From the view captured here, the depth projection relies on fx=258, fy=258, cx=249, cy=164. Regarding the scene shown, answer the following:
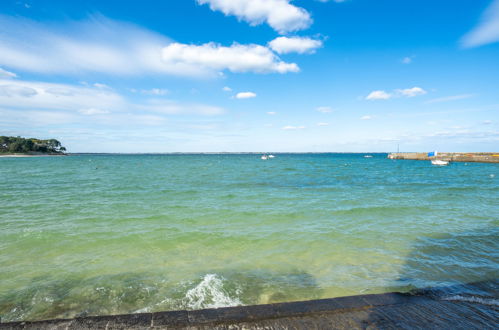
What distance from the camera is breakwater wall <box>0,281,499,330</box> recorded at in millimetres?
3939

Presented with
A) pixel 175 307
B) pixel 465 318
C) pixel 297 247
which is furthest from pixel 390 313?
pixel 297 247

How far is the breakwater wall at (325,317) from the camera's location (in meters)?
3.94

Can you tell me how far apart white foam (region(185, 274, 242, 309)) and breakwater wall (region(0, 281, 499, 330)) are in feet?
3.84

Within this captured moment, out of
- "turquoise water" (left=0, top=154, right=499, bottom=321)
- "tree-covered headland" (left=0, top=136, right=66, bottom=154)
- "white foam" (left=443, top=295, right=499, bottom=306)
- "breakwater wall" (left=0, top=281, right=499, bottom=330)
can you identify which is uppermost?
"tree-covered headland" (left=0, top=136, right=66, bottom=154)

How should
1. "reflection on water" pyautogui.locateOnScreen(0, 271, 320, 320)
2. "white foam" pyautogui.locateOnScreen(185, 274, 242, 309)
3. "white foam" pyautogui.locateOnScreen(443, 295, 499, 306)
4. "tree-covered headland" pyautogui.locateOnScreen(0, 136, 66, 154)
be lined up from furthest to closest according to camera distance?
"tree-covered headland" pyautogui.locateOnScreen(0, 136, 66, 154)
"white foam" pyautogui.locateOnScreen(185, 274, 242, 309)
"reflection on water" pyautogui.locateOnScreen(0, 271, 320, 320)
"white foam" pyautogui.locateOnScreen(443, 295, 499, 306)

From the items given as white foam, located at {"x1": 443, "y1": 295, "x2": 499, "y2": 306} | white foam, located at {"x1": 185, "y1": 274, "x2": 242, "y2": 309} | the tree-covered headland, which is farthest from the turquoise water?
the tree-covered headland

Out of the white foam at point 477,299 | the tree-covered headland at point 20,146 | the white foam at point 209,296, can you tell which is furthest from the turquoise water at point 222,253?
the tree-covered headland at point 20,146

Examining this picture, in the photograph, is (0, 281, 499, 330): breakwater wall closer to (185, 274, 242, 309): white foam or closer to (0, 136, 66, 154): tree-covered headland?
(185, 274, 242, 309): white foam

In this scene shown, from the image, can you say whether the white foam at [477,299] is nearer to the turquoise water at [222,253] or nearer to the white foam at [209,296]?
the turquoise water at [222,253]

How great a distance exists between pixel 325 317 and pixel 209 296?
2716 mm

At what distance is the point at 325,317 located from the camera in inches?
163

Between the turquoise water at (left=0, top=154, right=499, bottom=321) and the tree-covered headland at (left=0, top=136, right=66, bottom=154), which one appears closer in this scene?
the turquoise water at (left=0, top=154, right=499, bottom=321)

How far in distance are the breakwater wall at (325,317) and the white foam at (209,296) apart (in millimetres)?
1171

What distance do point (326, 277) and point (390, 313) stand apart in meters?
2.52
